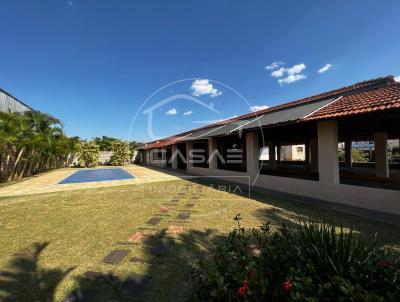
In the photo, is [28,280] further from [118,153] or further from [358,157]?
[118,153]

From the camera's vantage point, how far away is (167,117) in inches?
706

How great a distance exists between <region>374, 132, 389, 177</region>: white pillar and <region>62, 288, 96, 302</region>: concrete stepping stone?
1351cm

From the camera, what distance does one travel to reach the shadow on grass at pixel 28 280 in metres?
2.97

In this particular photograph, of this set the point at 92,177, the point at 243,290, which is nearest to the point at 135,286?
the point at 243,290

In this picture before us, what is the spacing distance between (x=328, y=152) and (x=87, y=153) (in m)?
32.1

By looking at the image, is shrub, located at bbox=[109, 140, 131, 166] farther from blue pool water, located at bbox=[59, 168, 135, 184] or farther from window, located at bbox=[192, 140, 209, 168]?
window, located at bbox=[192, 140, 209, 168]

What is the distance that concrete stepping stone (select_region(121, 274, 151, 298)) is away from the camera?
3011 millimetres

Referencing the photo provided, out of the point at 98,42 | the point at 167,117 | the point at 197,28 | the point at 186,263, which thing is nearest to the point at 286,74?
the point at 197,28

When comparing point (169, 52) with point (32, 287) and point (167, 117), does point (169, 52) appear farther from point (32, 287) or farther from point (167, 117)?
point (32, 287)

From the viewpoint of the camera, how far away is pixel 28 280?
132 inches

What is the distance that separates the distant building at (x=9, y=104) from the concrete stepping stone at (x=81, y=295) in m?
23.1

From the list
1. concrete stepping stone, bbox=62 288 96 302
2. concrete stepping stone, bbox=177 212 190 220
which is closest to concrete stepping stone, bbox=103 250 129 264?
concrete stepping stone, bbox=62 288 96 302

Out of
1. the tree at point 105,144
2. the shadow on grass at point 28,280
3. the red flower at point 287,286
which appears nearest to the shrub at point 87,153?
the tree at point 105,144

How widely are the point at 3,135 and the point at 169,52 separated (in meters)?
12.4
